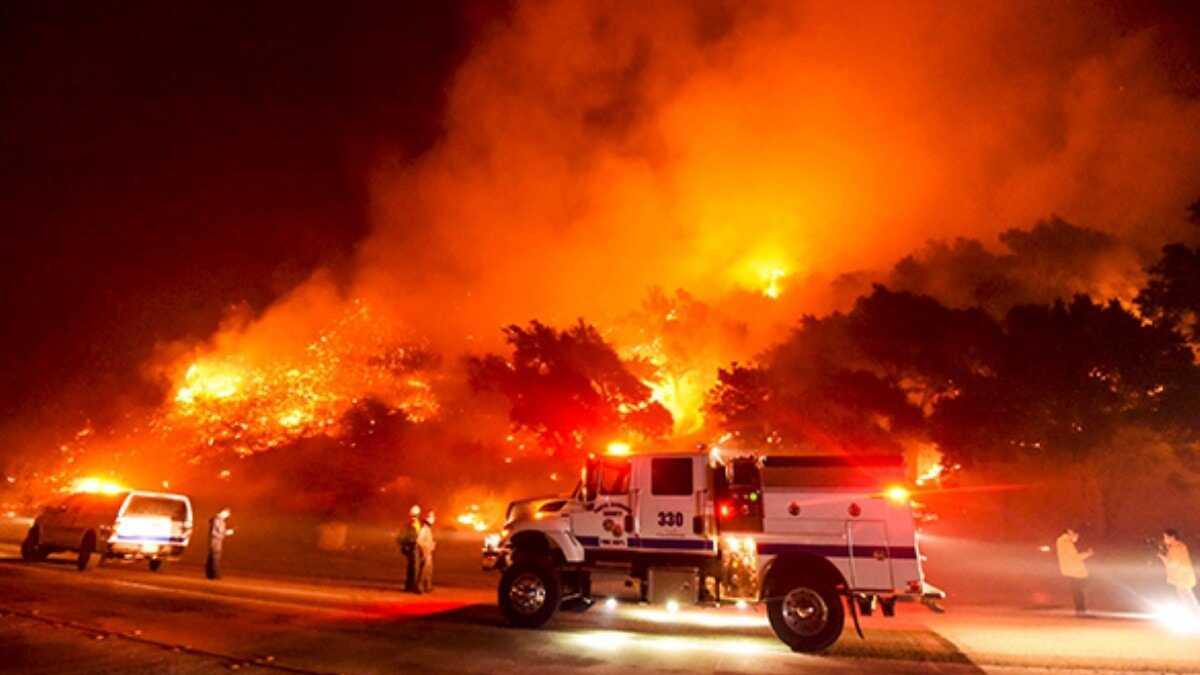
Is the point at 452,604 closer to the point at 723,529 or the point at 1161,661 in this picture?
the point at 723,529

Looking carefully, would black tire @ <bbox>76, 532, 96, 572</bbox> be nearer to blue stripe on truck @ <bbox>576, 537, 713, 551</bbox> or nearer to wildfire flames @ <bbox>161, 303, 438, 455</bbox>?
blue stripe on truck @ <bbox>576, 537, 713, 551</bbox>

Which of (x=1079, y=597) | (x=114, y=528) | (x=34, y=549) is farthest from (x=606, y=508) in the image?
(x=34, y=549)

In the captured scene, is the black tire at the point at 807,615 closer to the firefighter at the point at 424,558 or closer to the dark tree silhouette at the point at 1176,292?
the firefighter at the point at 424,558

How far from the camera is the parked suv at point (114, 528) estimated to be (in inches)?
686

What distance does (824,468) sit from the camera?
425 inches

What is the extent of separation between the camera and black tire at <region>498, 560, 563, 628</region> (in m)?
11.3

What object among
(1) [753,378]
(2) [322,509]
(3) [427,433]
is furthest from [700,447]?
(3) [427,433]

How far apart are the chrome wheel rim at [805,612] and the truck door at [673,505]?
1285 mm

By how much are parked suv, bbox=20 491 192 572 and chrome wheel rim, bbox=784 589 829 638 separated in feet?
48.5

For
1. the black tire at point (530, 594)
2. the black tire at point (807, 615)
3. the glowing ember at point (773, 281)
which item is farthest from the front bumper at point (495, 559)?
the glowing ember at point (773, 281)

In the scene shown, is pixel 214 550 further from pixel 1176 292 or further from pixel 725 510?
pixel 1176 292

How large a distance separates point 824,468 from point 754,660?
283 centimetres

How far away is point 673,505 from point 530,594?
251cm

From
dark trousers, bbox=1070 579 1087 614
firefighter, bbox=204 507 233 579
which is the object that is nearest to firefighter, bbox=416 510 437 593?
firefighter, bbox=204 507 233 579
